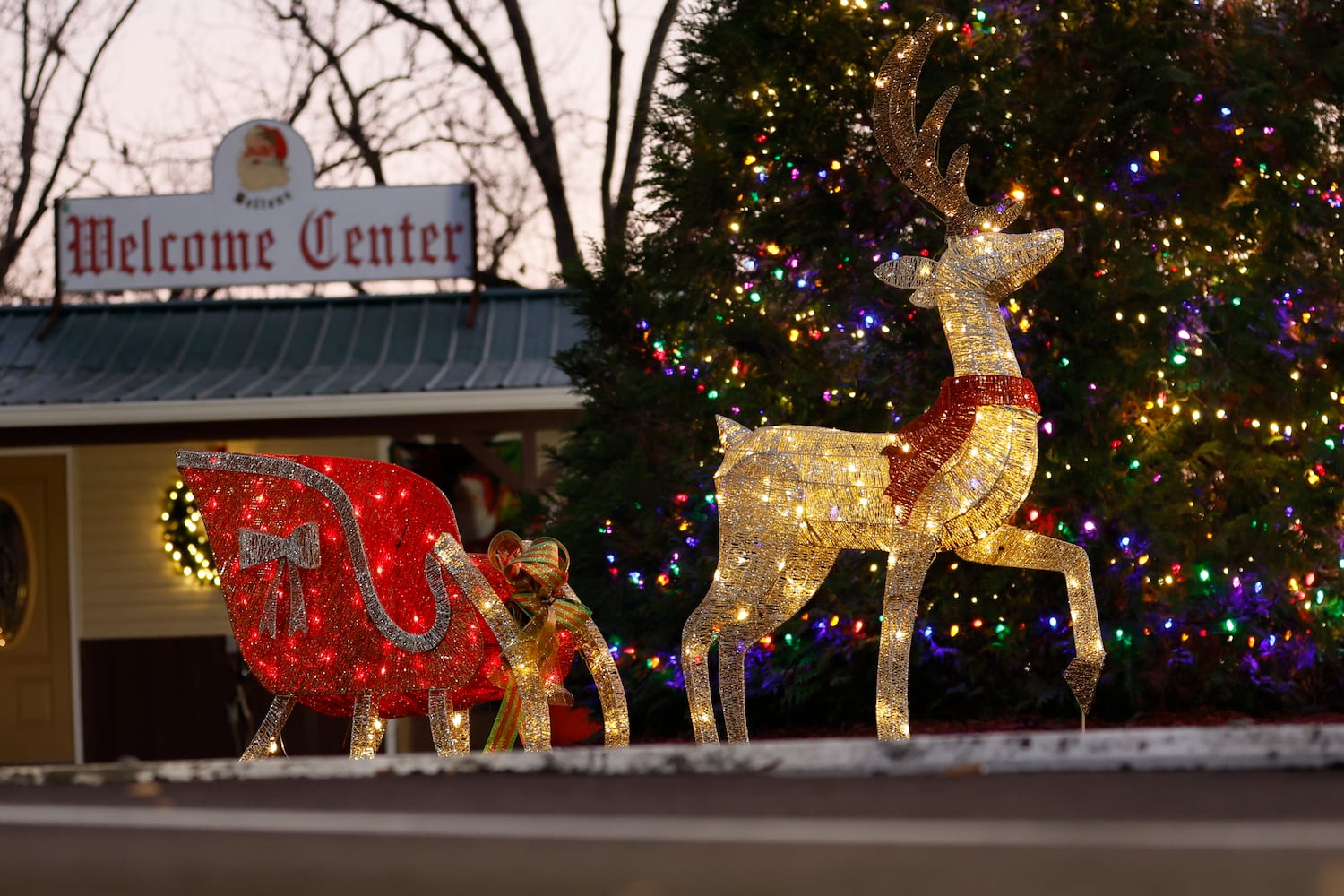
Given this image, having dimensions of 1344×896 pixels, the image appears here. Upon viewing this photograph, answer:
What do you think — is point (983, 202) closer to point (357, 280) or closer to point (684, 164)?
point (684, 164)

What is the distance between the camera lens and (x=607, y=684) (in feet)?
14.8

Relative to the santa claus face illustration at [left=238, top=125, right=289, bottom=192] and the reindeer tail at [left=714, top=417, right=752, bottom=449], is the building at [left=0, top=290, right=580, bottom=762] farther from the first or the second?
the reindeer tail at [left=714, top=417, right=752, bottom=449]

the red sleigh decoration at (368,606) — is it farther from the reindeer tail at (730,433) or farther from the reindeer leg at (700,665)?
the reindeer tail at (730,433)

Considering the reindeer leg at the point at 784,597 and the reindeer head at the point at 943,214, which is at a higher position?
the reindeer head at the point at 943,214

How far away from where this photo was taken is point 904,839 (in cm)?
164

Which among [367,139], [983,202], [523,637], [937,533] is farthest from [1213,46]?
[367,139]

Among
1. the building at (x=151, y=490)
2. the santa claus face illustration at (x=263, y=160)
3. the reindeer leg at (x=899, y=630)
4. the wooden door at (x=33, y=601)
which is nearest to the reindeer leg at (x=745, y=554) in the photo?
the reindeer leg at (x=899, y=630)

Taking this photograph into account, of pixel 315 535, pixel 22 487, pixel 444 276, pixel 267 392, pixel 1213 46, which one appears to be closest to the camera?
pixel 315 535

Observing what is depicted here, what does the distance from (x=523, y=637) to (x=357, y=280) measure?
24.0 feet

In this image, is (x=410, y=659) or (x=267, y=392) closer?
(x=410, y=659)

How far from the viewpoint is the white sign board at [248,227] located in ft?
37.3

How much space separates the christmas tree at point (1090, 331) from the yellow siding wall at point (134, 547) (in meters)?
6.10

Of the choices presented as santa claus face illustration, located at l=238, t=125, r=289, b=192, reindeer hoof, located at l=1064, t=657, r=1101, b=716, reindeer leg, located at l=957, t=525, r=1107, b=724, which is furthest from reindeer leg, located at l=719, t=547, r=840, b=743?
santa claus face illustration, located at l=238, t=125, r=289, b=192

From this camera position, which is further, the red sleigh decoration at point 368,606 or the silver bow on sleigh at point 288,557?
the silver bow on sleigh at point 288,557
